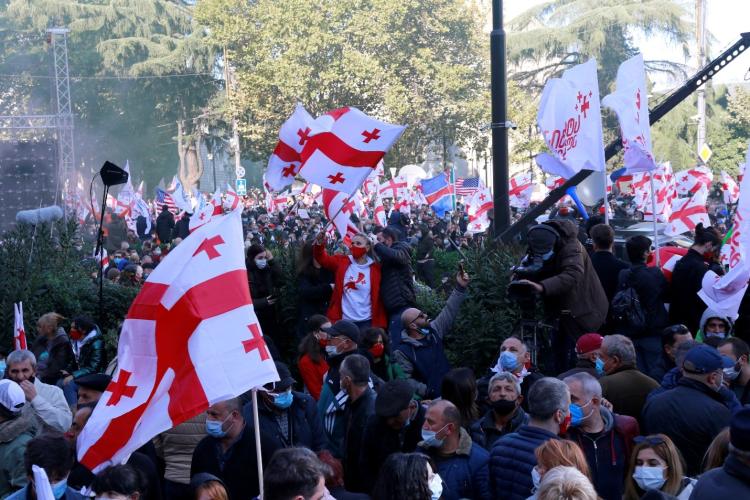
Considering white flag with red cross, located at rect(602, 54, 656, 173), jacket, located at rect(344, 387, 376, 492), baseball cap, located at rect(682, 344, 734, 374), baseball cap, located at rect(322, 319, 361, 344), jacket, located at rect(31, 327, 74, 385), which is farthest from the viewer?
white flag with red cross, located at rect(602, 54, 656, 173)

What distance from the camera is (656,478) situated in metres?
5.01

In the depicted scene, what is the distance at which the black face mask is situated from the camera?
19.9 ft

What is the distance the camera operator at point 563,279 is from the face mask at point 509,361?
1.00 meters

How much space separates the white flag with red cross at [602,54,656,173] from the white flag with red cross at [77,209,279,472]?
18.9 ft

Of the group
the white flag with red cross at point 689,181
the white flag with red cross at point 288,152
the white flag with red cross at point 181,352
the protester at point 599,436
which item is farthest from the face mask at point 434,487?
the white flag with red cross at point 689,181

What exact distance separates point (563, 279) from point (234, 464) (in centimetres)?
301

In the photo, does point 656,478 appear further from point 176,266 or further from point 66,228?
point 66,228

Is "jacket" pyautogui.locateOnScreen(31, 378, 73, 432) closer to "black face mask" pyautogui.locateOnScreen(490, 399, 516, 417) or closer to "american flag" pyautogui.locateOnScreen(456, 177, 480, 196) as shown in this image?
"black face mask" pyautogui.locateOnScreen(490, 399, 516, 417)

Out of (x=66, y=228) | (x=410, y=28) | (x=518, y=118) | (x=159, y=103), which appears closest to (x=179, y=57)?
(x=159, y=103)

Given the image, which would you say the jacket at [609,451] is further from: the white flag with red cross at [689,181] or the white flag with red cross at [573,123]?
the white flag with red cross at [689,181]

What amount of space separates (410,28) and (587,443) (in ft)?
145

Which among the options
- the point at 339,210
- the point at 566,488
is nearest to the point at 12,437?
the point at 566,488

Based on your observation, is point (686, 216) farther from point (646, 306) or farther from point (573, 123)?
point (646, 306)

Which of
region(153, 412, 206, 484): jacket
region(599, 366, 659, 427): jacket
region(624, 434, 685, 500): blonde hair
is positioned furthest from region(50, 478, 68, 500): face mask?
region(599, 366, 659, 427): jacket
